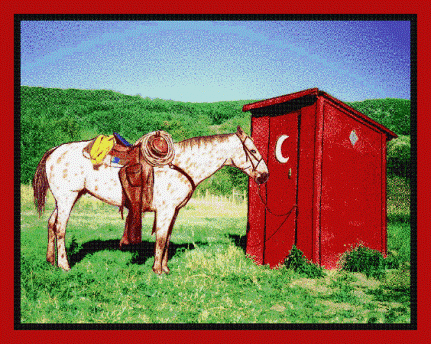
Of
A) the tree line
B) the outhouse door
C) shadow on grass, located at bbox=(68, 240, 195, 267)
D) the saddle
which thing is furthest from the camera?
the tree line

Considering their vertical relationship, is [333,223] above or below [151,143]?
below

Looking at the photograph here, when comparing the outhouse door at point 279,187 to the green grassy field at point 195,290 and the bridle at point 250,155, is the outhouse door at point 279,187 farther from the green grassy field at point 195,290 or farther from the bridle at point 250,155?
the bridle at point 250,155

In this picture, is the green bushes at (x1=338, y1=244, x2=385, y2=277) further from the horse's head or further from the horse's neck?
the horse's neck

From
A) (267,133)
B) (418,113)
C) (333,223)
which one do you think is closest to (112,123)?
(267,133)

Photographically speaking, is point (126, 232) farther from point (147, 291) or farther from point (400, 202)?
point (400, 202)

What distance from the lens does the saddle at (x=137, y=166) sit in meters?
5.39

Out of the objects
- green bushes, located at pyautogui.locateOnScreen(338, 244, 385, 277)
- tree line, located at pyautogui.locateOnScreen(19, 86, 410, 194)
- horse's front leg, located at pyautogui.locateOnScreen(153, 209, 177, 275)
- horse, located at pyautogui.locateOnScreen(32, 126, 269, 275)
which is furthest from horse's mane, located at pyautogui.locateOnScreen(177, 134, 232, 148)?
tree line, located at pyautogui.locateOnScreen(19, 86, 410, 194)

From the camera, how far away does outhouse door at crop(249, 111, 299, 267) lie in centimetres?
640

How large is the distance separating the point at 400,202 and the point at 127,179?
8131 millimetres

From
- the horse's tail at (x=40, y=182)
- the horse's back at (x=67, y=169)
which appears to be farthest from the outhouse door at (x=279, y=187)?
the horse's tail at (x=40, y=182)

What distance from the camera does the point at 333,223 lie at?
252 inches

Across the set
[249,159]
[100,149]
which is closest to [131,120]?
[100,149]

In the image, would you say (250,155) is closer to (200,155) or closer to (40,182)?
(200,155)

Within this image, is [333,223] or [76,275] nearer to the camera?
[76,275]
